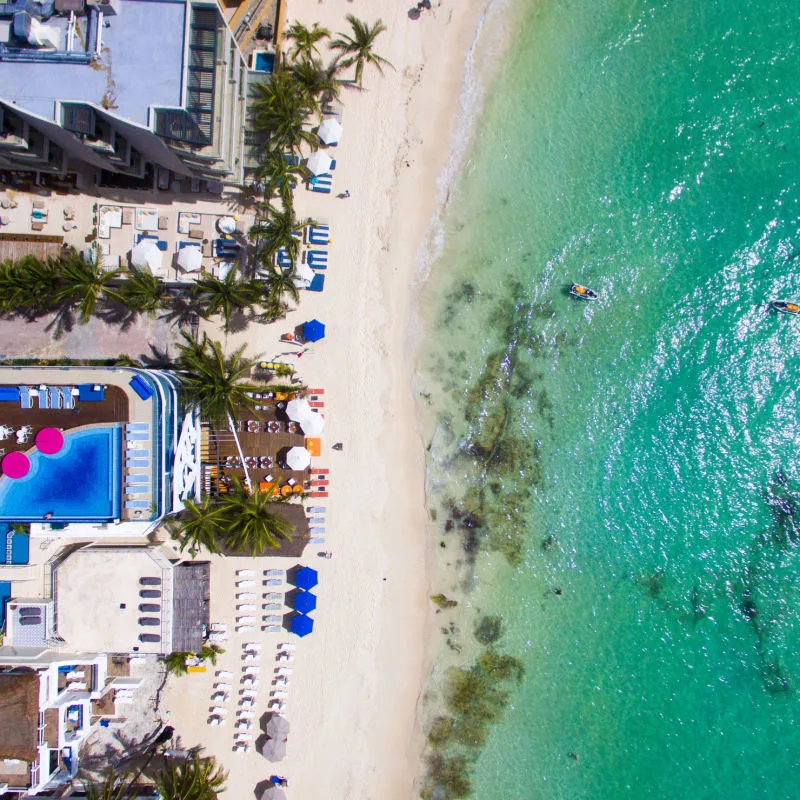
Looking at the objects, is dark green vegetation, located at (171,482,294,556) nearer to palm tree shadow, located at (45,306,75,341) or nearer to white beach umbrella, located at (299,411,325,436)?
white beach umbrella, located at (299,411,325,436)

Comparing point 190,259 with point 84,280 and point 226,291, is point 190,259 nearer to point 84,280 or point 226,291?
point 226,291

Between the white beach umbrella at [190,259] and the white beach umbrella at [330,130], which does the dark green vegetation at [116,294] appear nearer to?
the white beach umbrella at [190,259]

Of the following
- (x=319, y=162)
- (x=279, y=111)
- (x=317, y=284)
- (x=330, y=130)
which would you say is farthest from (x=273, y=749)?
(x=330, y=130)

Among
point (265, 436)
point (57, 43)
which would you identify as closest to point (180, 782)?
point (265, 436)

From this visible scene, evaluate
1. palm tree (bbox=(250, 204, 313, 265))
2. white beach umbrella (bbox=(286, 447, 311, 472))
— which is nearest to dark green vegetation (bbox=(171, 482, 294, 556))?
white beach umbrella (bbox=(286, 447, 311, 472))

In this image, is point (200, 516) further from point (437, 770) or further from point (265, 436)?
point (437, 770)
